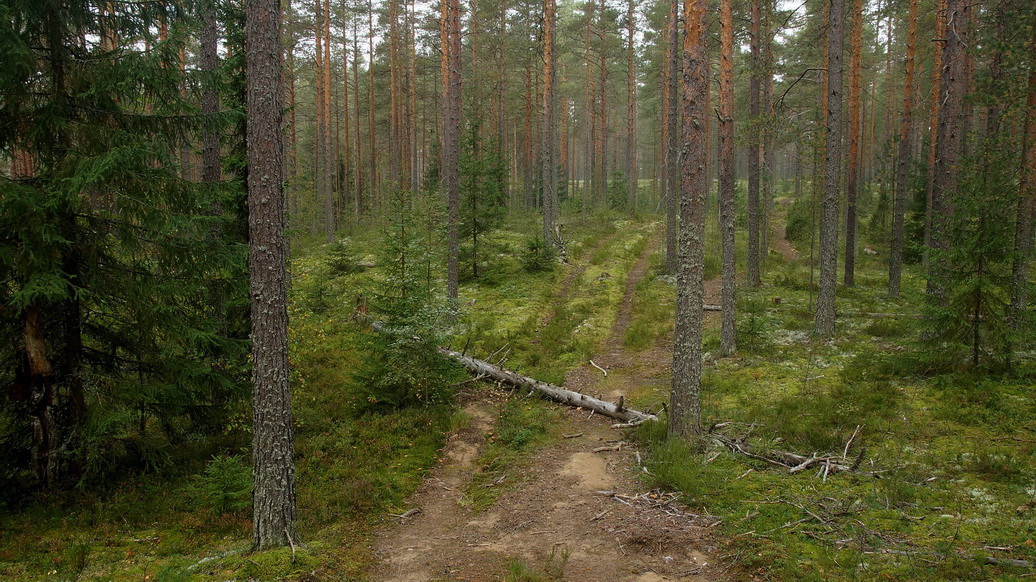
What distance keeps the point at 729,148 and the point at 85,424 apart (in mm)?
14044

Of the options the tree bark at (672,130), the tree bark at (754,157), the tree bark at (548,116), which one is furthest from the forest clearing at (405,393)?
the tree bark at (548,116)

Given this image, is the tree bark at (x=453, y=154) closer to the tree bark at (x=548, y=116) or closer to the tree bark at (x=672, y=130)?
the tree bark at (x=672, y=130)

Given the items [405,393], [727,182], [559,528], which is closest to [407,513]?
[559,528]

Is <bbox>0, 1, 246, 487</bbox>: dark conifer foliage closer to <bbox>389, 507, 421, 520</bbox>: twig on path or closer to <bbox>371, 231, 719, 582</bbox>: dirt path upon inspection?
<bbox>389, 507, 421, 520</bbox>: twig on path

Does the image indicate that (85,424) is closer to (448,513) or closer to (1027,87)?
(448,513)

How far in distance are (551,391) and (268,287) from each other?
7356 millimetres

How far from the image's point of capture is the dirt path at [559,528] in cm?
611

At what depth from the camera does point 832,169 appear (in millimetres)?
13516

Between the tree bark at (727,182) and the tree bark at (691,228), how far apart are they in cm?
494

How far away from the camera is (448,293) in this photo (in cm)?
1603

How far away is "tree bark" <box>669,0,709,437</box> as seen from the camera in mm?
8023

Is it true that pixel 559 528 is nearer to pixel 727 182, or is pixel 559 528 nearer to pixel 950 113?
pixel 727 182

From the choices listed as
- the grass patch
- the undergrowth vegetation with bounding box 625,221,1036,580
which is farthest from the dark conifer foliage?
the undergrowth vegetation with bounding box 625,221,1036,580

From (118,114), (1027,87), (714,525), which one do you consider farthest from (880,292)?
(118,114)
